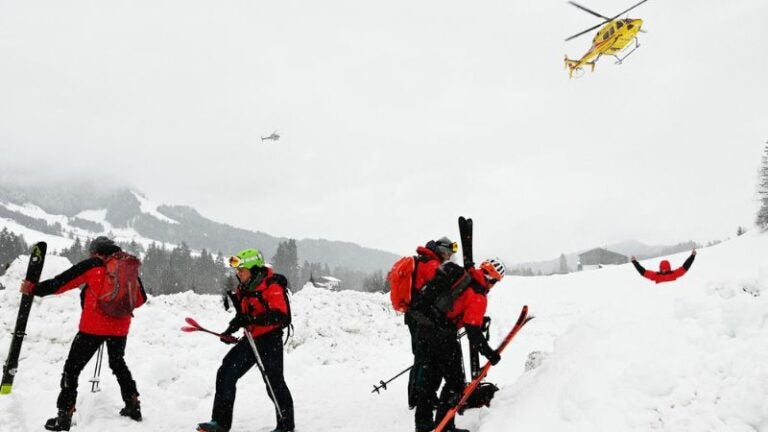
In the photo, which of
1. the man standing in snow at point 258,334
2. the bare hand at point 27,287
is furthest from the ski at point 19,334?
the man standing in snow at point 258,334

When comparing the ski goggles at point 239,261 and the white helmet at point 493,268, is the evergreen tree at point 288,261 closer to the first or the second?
the ski goggles at point 239,261

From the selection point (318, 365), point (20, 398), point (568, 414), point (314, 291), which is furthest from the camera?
point (314, 291)

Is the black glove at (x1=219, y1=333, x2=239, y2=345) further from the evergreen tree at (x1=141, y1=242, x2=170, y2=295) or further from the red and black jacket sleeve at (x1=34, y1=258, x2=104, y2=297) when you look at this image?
the evergreen tree at (x1=141, y1=242, x2=170, y2=295)

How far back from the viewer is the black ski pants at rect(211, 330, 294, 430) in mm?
6301

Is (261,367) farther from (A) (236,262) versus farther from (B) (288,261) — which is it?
(B) (288,261)

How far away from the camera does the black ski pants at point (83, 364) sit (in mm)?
6227

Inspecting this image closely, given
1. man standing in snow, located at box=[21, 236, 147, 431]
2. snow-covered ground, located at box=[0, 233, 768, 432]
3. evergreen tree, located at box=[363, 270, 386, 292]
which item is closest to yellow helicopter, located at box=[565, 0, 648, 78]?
snow-covered ground, located at box=[0, 233, 768, 432]

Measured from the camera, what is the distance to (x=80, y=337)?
6.39 meters

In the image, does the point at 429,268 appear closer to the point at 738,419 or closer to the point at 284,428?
the point at 284,428

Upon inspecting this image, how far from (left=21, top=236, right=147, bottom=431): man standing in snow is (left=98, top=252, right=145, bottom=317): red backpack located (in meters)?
0.06

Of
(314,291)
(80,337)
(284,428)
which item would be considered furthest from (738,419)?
(314,291)

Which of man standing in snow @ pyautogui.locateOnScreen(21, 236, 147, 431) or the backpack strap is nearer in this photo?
the backpack strap

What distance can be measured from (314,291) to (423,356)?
12023mm

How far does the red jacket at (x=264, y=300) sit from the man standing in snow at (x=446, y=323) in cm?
180
